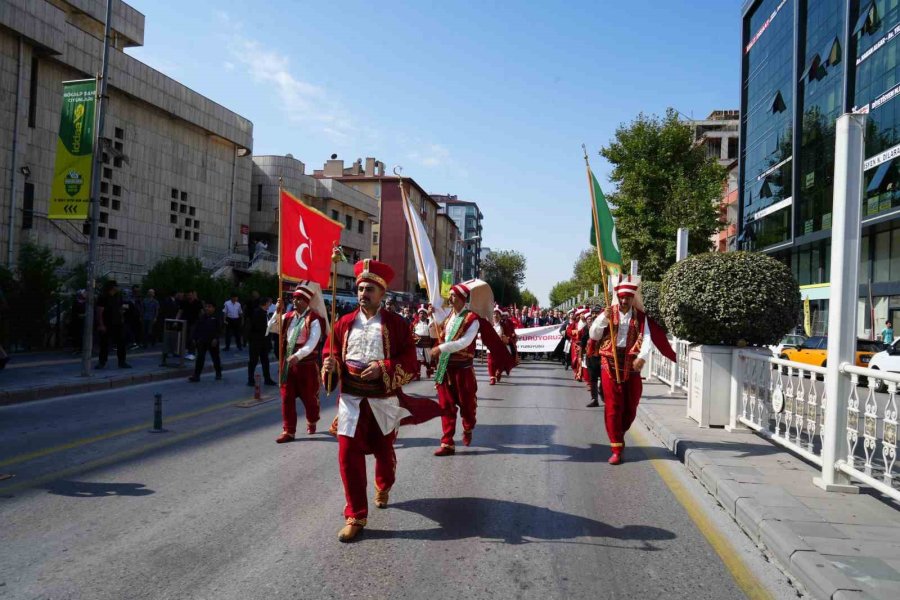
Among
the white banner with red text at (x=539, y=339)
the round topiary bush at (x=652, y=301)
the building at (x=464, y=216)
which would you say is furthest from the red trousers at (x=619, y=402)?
the building at (x=464, y=216)

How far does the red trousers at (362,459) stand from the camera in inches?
193

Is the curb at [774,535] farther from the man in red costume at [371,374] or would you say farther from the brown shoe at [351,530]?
the brown shoe at [351,530]

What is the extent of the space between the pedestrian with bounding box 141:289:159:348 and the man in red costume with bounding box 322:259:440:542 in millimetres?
16592

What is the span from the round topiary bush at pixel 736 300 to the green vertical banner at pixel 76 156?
1134cm

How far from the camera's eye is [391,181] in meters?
74.1

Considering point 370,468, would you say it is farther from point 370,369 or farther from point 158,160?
point 158,160

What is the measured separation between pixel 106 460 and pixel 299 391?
230 centimetres

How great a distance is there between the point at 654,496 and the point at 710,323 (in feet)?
11.0

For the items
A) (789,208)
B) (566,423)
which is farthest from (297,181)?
(566,423)

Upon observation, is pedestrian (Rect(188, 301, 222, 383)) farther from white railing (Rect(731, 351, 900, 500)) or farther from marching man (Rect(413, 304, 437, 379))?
white railing (Rect(731, 351, 900, 500))

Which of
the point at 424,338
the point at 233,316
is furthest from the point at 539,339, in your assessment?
the point at 233,316

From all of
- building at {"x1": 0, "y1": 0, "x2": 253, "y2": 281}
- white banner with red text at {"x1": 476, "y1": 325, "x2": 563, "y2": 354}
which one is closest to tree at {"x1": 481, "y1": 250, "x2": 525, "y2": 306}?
building at {"x1": 0, "y1": 0, "x2": 253, "y2": 281}

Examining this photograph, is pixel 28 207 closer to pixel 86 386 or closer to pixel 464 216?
pixel 86 386

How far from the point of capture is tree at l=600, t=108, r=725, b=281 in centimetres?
3073
